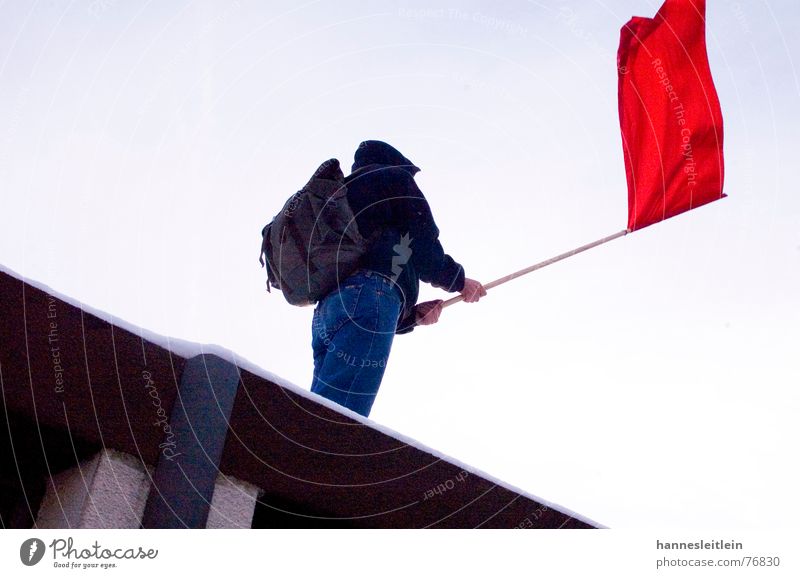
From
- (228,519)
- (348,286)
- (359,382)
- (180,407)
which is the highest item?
(348,286)

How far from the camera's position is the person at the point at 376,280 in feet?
10.8

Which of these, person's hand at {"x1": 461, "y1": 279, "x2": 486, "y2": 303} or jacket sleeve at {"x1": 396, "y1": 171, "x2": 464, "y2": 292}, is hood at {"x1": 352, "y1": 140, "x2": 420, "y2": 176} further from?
person's hand at {"x1": 461, "y1": 279, "x2": 486, "y2": 303}

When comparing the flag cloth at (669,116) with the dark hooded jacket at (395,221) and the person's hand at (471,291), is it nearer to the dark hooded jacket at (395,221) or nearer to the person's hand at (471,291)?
the person's hand at (471,291)

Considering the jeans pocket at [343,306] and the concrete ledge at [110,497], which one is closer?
the concrete ledge at [110,497]

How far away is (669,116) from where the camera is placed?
472 cm

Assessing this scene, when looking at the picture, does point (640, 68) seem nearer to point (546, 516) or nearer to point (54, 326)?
point (546, 516)

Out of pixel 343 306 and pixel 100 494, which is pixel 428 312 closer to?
pixel 343 306

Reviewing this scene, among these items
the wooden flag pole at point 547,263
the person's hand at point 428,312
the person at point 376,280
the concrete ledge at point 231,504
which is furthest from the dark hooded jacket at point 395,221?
the concrete ledge at point 231,504

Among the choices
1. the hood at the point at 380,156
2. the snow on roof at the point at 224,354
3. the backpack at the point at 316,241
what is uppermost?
the hood at the point at 380,156

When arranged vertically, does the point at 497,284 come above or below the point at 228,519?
above

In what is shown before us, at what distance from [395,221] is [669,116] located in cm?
195

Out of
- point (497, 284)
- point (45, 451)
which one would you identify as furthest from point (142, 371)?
point (497, 284)

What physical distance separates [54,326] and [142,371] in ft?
0.90

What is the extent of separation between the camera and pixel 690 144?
15.3 feet
